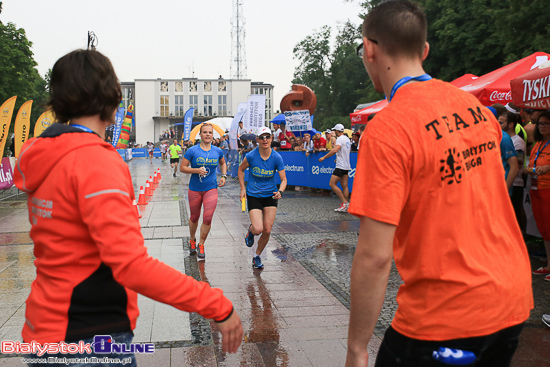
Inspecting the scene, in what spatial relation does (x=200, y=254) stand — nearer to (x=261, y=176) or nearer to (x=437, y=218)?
(x=261, y=176)

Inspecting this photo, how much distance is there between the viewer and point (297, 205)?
547 inches

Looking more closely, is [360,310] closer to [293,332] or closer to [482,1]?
[293,332]

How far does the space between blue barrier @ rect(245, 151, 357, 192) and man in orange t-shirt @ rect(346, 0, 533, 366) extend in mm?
13605

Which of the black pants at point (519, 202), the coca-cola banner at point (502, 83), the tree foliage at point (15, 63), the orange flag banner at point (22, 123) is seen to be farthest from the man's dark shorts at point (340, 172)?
the tree foliage at point (15, 63)

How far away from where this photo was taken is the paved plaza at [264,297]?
13.5 feet

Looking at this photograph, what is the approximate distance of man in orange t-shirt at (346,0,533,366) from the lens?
1.62 meters

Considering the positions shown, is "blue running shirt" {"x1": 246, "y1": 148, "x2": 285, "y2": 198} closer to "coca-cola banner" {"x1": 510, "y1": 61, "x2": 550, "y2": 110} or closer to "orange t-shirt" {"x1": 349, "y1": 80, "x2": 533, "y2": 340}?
"coca-cola banner" {"x1": 510, "y1": 61, "x2": 550, "y2": 110}

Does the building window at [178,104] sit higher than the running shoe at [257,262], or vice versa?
the building window at [178,104]

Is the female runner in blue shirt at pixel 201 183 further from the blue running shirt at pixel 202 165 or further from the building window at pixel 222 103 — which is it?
the building window at pixel 222 103

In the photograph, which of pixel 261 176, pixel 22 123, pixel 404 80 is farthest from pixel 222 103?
pixel 404 80

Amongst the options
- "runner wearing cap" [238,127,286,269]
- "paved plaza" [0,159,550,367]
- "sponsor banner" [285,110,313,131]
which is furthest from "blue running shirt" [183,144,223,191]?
"sponsor banner" [285,110,313,131]

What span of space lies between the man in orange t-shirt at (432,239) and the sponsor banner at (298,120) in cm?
1579

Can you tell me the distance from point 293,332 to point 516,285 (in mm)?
3073

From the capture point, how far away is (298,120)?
17734mm
